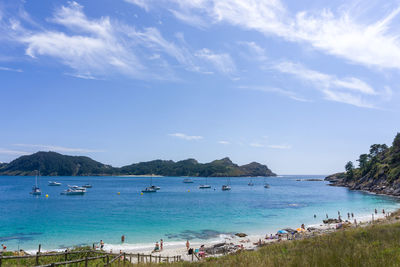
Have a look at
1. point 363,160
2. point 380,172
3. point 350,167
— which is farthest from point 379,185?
point 350,167

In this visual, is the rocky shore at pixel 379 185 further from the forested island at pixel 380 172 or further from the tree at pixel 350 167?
the tree at pixel 350 167

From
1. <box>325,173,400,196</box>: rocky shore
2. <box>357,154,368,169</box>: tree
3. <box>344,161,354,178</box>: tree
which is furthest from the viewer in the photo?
<box>344,161,354,178</box>: tree

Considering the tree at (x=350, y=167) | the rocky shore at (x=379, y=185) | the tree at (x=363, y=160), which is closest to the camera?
the rocky shore at (x=379, y=185)

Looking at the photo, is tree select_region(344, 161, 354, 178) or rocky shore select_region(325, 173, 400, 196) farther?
tree select_region(344, 161, 354, 178)

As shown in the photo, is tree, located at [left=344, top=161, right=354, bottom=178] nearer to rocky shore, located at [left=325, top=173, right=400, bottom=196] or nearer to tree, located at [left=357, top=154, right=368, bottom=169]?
tree, located at [left=357, top=154, right=368, bottom=169]

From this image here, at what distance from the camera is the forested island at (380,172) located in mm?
77312

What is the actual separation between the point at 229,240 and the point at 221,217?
633 inches

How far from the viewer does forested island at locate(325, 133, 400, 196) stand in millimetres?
77312

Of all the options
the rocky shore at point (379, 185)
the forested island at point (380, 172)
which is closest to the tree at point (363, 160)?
the forested island at point (380, 172)

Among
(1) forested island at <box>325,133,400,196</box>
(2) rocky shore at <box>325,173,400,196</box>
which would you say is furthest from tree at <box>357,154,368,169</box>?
(2) rocky shore at <box>325,173,400,196</box>

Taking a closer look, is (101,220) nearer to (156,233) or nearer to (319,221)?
(156,233)

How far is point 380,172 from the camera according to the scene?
291ft

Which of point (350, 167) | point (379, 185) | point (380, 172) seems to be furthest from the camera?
point (350, 167)

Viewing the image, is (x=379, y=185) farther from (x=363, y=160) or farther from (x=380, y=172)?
(x=363, y=160)
